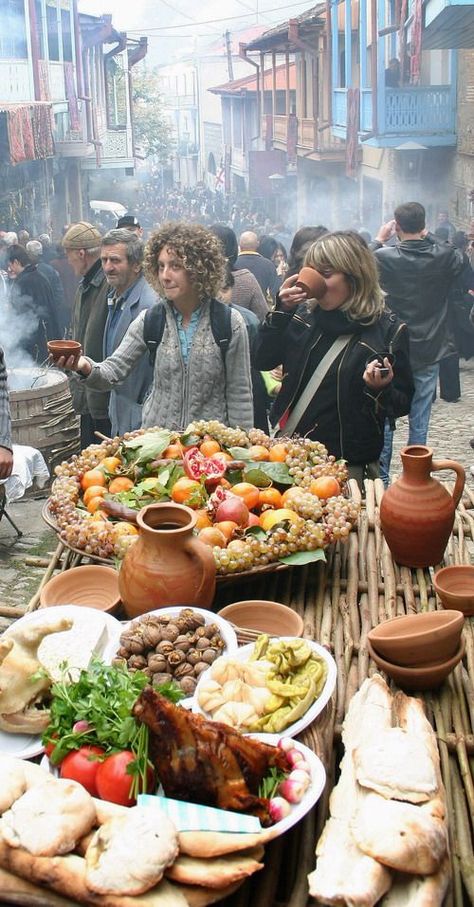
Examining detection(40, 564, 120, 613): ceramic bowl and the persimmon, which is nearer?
detection(40, 564, 120, 613): ceramic bowl

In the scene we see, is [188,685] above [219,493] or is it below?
below

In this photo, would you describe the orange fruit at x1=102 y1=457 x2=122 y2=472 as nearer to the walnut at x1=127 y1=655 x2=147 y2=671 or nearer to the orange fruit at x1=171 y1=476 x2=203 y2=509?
the orange fruit at x1=171 y1=476 x2=203 y2=509

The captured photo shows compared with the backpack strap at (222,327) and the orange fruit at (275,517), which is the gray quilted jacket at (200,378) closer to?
the backpack strap at (222,327)

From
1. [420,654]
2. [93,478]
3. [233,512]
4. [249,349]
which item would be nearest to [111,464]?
[93,478]

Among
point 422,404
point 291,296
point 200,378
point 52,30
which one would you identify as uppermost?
point 52,30

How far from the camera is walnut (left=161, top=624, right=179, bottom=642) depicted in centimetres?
229

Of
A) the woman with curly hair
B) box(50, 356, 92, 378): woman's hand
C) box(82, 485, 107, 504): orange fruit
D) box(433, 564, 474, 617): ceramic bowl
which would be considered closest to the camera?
box(433, 564, 474, 617): ceramic bowl

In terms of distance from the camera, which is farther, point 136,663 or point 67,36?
point 67,36

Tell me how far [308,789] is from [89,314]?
4.49 m

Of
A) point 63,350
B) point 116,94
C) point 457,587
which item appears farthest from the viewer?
point 116,94

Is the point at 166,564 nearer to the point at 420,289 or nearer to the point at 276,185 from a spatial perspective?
the point at 420,289

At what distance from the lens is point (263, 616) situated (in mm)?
2693

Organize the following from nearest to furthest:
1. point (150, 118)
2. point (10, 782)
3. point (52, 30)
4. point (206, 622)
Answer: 1. point (10, 782)
2. point (206, 622)
3. point (52, 30)
4. point (150, 118)

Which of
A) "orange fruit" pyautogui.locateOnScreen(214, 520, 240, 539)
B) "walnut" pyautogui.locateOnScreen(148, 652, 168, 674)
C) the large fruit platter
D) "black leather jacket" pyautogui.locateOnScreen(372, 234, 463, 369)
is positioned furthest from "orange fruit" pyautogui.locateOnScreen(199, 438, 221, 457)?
"black leather jacket" pyautogui.locateOnScreen(372, 234, 463, 369)
